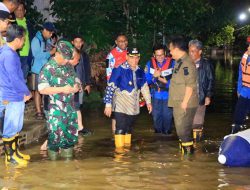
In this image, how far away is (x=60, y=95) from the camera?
7.57 meters

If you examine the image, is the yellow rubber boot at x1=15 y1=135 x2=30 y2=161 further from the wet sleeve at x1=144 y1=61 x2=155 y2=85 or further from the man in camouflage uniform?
the wet sleeve at x1=144 y1=61 x2=155 y2=85

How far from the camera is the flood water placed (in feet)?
21.2

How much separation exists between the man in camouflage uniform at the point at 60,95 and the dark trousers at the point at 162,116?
2.90 m

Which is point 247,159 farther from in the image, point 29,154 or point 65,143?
point 29,154

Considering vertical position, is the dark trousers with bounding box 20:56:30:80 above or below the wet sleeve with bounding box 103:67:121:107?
above

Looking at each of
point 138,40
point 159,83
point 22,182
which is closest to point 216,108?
point 138,40

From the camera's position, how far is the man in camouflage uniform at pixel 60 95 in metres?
7.48

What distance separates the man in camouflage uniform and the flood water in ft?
1.14

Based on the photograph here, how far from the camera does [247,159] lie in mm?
7457

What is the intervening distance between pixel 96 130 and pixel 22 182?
168 inches

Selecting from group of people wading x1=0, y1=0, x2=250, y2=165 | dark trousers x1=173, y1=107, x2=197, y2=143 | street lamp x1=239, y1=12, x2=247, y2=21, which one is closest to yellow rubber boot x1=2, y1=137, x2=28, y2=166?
group of people wading x1=0, y1=0, x2=250, y2=165

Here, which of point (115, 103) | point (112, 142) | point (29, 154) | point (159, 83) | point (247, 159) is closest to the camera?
point (247, 159)

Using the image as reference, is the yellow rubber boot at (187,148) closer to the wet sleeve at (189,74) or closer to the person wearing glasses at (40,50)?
the wet sleeve at (189,74)

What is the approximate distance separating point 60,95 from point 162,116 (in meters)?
3.25
